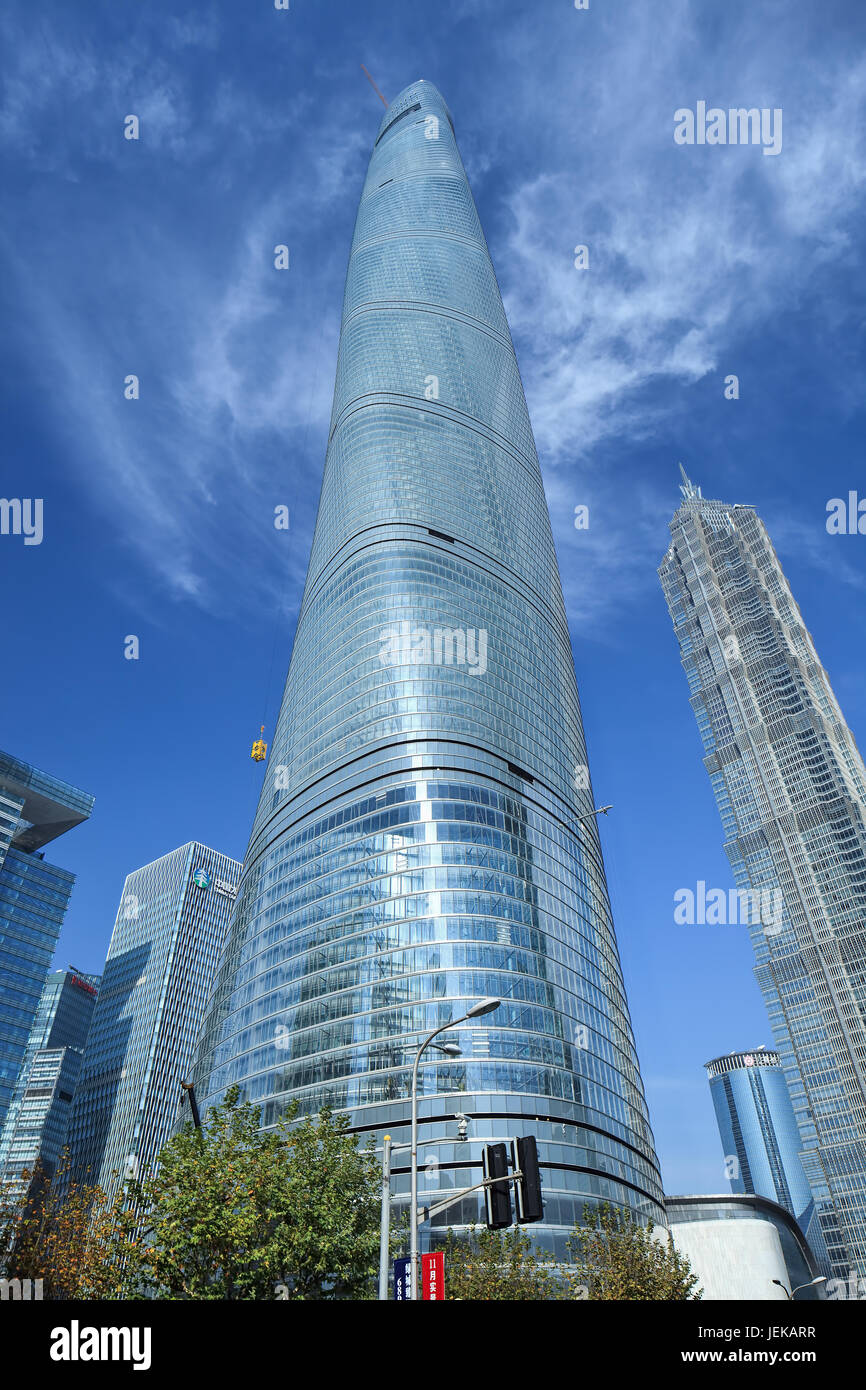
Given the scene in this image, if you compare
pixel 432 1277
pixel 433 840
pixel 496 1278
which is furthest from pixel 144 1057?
pixel 432 1277

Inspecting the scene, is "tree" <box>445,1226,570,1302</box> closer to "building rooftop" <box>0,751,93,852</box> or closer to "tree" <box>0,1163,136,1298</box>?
"tree" <box>0,1163,136,1298</box>

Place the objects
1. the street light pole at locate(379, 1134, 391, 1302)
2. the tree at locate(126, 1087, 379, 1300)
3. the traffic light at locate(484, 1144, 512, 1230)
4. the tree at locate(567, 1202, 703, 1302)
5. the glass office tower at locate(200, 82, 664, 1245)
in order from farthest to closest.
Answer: the glass office tower at locate(200, 82, 664, 1245) → the tree at locate(567, 1202, 703, 1302) → the tree at locate(126, 1087, 379, 1300) → the street light pole at locate(379, 1134, 391, 1302) → the traffic light at locate(484, 1144, 512, 1230)

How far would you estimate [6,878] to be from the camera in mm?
Result: 166125

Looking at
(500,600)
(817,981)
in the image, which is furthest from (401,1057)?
(817,981)

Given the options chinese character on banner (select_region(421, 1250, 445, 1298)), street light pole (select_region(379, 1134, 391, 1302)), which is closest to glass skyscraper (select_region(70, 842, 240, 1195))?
street light pole (select_region(379, 1134, 391, 1302))

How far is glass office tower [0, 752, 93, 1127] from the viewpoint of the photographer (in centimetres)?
14800

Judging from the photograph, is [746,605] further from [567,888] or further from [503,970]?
[503,970]

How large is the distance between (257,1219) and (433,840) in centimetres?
4943

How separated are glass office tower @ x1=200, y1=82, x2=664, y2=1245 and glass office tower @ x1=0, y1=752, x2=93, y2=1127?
75.4 m

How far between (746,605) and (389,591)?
4855 inches

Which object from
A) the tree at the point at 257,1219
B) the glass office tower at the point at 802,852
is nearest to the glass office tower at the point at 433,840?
the tree at the point at 257,1219

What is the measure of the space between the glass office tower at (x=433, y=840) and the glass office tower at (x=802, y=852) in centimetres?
7176

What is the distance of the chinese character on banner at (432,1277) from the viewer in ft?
64.8

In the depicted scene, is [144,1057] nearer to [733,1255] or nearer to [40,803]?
[40,803]
